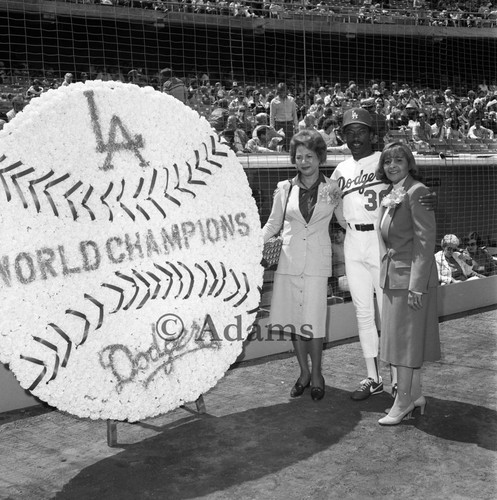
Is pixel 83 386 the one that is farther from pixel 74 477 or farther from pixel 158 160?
pixel 158 160

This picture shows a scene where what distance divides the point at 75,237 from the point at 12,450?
124 centimetres

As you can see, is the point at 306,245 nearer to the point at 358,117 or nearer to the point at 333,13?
the point at 358,117

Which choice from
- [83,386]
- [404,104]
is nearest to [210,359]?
[83,386]

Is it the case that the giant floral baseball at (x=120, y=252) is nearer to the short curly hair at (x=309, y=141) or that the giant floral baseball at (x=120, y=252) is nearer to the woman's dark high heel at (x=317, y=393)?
the short curly hair at (x=309, y=141)

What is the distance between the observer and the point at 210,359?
3955 millimetres

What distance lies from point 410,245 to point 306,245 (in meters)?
0.71

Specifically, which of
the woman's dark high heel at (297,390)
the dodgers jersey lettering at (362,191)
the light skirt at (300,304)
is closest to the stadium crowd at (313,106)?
the dodgers jersey lettering at (362,191)

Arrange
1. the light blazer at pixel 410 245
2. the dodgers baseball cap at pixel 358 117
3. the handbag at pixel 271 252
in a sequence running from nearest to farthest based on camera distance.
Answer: the light blazer at pixel 410 245 → the dodgers baseball cap at pixel 358 117 → the handbag at pixel 271 252

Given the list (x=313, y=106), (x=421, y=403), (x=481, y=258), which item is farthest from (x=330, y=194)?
(x=313, y=106)

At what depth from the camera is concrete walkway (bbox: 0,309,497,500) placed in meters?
3.28

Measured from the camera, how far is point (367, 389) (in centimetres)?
454

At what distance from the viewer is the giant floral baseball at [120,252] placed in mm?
3314

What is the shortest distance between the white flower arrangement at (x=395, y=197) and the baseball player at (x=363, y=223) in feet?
1.22

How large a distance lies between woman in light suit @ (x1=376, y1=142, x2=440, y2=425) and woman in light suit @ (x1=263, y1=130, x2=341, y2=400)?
0.45 m
